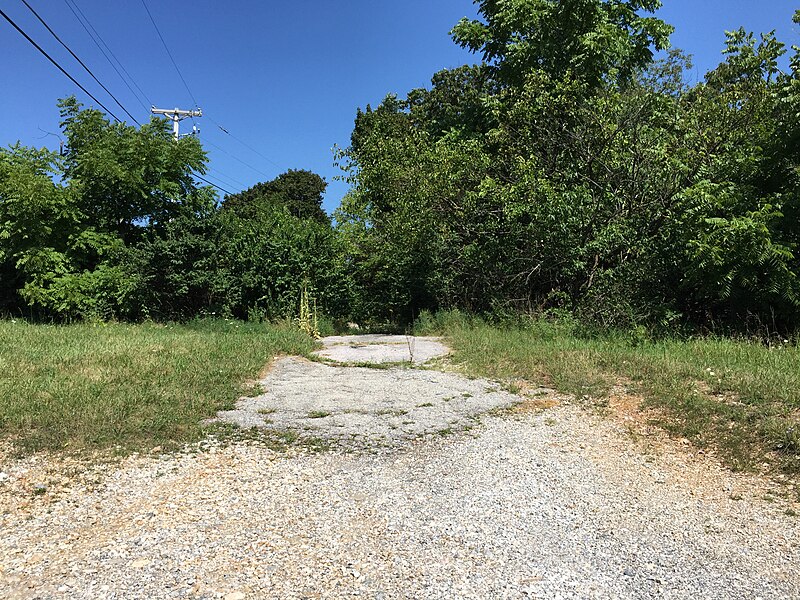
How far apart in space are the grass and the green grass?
3803mm

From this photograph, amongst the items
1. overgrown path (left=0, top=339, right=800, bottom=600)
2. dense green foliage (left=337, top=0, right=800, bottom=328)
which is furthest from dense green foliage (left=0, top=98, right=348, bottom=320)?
overgrown path (left=0, top=339, right=800, bottom=600)

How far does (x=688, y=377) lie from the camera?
261 inches

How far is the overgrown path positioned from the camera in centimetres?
280

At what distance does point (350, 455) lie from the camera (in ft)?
15.6

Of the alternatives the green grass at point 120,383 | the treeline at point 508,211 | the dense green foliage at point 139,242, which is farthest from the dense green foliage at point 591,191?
the green grass at point 120,383

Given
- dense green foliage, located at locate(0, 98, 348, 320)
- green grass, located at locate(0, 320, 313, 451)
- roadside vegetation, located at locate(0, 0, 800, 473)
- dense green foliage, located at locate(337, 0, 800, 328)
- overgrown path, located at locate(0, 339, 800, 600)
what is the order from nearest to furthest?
overgrown path, located at locate(0, 339, 800, 600) < green grass, located at locate(0, 320, 313, 451) < roadside vegetation, located at locate(0, 0, 800, 473) < dense green foliage, located at locate(337, 0, 800, 328) < dense green foliage, located at locate(0, 98, 348, 320)

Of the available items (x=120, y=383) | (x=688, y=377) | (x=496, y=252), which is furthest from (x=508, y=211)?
(x=120, y=383)

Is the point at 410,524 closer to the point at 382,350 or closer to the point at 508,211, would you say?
the point at 382,350

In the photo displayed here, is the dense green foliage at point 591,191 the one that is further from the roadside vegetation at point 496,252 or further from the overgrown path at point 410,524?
the overgrown path at point 410,524

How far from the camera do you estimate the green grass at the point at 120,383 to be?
512cm

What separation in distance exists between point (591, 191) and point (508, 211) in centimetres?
178

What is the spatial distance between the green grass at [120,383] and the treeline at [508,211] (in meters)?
3.51

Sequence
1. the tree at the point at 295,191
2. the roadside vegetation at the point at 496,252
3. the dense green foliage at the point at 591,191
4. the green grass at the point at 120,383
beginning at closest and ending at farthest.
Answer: the green grass at the point at 120,383, the roadside vegetation at the point at 496,252, the dense green foliage at the point at 591,191, the tree at the point at 295,191

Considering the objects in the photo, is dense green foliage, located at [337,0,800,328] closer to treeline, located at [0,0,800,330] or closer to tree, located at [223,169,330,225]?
treeline, located at [0,0,800,330]
